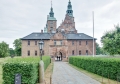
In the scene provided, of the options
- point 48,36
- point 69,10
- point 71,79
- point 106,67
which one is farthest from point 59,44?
point 71,79

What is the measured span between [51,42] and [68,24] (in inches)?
603

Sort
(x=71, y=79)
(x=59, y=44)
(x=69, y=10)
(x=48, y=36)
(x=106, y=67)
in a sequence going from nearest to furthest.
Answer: (x=71, y=79) < (x=106, y=67) < (x=59, y=44) < (x=48, y=36) < (x=69, y=10)

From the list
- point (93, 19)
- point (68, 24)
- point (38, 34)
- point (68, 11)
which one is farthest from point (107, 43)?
point (68, 11)

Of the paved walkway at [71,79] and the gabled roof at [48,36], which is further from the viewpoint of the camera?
the gabled roof at [48,36]

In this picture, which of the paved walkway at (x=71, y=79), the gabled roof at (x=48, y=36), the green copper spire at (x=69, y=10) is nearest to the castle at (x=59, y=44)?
the gabled roof at (x=48, y=36)

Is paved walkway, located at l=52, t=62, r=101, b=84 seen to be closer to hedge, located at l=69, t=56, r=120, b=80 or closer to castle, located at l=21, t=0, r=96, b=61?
hedge, located at l=69, t=56, r=120, b=80

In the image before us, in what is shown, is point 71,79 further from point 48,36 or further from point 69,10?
point 69,10

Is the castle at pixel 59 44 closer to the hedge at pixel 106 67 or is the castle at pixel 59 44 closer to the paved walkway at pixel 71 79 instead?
the hedge at pixel 106 67

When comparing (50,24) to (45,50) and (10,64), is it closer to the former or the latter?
(45,50)

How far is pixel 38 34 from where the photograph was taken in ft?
196

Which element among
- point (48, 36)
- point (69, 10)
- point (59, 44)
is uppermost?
point (69, 10)

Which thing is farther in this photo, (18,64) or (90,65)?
(90,65)

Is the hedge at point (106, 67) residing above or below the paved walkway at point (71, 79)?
above

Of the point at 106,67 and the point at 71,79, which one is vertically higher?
the point at 106,67
